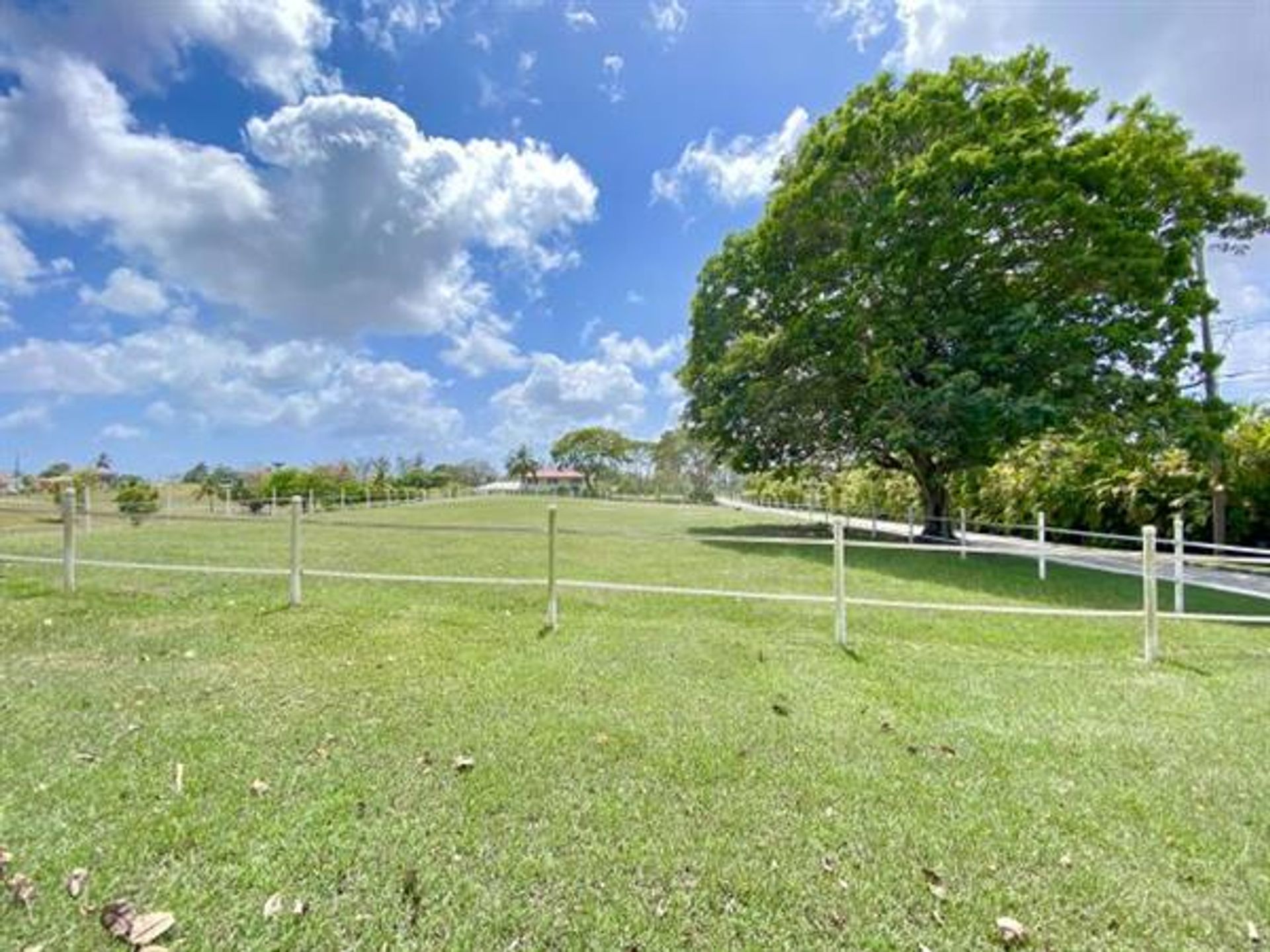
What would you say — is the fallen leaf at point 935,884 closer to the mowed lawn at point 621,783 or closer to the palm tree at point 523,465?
the mowed lawn at point 621,783

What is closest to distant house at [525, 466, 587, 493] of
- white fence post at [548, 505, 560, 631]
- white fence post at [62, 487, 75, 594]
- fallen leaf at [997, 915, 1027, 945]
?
white fence post at [62, 487, 75, 594]

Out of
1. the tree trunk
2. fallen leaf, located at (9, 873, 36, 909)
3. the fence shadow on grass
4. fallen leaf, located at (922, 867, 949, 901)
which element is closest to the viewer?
fallen leaf, located at (9, 873, 36, 909)

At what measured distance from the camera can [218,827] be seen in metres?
2.33

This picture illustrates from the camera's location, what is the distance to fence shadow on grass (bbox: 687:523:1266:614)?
8344mm

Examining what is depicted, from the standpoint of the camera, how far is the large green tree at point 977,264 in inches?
452

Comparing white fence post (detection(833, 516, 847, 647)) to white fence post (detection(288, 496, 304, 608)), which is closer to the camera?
white fence post (detection(833, 516, 847, 647))

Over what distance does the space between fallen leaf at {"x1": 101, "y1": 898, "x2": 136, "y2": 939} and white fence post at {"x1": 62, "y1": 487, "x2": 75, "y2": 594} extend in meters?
6.13

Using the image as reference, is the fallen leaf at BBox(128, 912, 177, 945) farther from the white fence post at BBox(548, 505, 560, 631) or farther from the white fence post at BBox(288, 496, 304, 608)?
the white fence post at BBox(288, 496, 304, 608)

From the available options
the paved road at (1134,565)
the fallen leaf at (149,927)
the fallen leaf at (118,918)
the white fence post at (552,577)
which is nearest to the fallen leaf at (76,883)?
the fallen leaf at (118,918)

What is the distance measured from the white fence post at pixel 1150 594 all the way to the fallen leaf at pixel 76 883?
→ 636cm

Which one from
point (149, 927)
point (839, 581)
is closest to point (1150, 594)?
point (839, 581)

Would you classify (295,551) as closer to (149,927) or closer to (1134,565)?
(149,927)

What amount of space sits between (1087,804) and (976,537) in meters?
16.7

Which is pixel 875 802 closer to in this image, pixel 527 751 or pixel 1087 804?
pixel 1087 804
